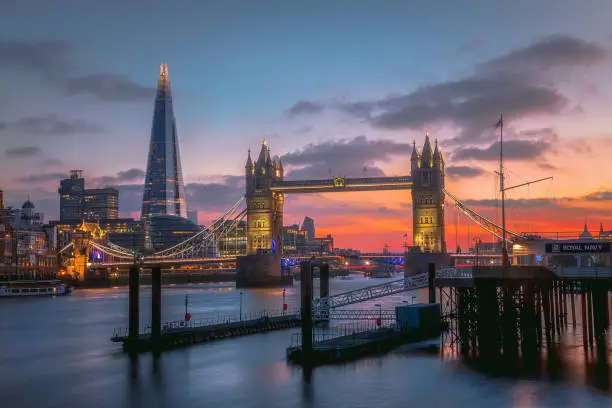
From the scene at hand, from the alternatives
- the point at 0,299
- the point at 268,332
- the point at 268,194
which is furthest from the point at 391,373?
the point at 268,194

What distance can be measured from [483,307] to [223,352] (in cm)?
1752

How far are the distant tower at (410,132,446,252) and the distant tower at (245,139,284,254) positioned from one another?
28.6 metres

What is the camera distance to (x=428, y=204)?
15250 cm

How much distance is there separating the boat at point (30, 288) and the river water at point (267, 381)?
82.2 m

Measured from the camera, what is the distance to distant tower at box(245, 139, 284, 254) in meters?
161

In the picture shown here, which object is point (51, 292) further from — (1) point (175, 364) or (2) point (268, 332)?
(1) point (175, 364)

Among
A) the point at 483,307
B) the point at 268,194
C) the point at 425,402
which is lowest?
the point at 425,402

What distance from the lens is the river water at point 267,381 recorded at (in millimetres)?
38875

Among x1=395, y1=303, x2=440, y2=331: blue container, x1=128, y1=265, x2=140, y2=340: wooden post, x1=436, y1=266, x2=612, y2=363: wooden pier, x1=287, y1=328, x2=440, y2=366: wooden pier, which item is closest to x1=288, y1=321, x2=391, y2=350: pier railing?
x1=287, y1=328, x2=440, y2=366: wooden pier

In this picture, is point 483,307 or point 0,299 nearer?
point 483,307

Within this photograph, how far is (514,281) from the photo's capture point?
47469 millimetres

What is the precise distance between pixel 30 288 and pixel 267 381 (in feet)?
351

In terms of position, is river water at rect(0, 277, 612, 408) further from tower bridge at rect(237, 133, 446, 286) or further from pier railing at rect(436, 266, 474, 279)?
tower bridge at rect(237, 133, 446, 286)

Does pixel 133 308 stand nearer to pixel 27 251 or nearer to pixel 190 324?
pixel 190 324
